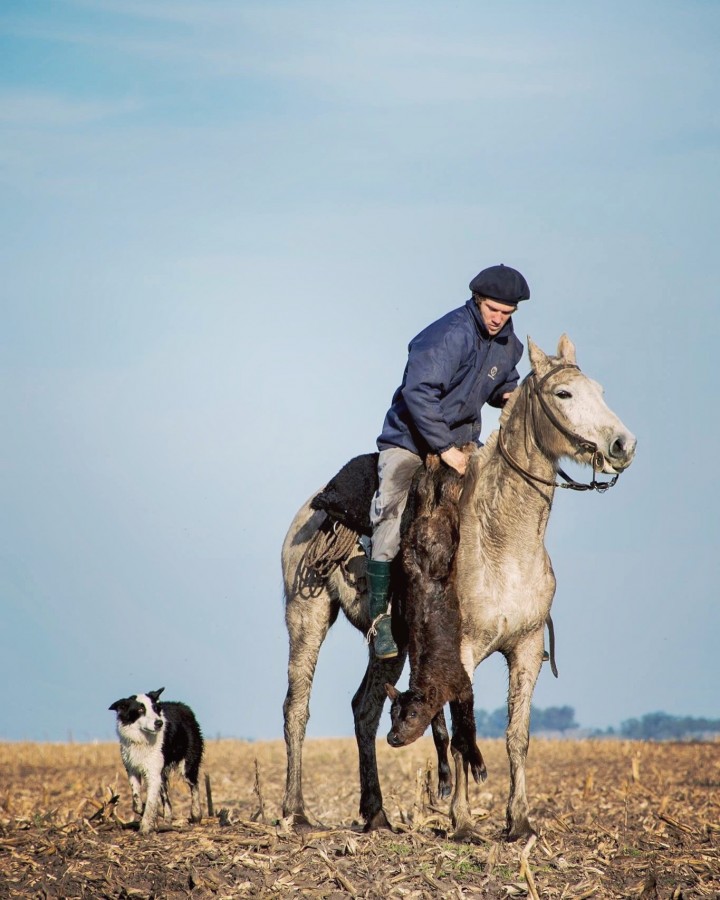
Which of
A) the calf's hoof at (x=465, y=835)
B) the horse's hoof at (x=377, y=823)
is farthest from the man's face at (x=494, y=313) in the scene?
the horse's hoof at (x=377, y=823)

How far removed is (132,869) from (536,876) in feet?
10.1

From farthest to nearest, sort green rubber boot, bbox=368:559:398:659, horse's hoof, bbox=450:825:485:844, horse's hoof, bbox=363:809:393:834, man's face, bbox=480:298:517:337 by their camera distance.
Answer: horse's hoof, bbox=363:809:393:834
man's face, bbox=480:298:517:337
green rubber boot, bbox=368:559:398:659
horse's hoof, bbox=450:825:485:844

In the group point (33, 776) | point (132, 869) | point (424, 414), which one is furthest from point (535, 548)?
point (33, 776)

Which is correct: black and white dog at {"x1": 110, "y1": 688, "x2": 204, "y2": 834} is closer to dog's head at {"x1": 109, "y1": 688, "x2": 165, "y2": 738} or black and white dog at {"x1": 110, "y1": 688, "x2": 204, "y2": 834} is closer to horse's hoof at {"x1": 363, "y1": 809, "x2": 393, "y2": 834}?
dog's head at {"x1": 109, "y1": 688, "x2": 165, "y2": 738}

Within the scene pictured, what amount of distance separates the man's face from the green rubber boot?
7.11 ft

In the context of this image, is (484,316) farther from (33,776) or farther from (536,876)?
(33,776)

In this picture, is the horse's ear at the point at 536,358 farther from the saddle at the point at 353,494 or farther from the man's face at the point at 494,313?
the saddle at the point at 353,494

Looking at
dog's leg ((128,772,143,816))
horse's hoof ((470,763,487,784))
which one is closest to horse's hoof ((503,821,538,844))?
horse's hoof ((470,763,487,784))

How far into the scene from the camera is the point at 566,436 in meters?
9.28

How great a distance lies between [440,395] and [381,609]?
1838 millimetres

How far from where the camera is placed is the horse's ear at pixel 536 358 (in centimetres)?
956

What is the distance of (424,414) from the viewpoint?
9.86m

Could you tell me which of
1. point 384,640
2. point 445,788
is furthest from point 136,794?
point 384,640

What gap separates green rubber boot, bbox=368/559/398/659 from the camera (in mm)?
10023
